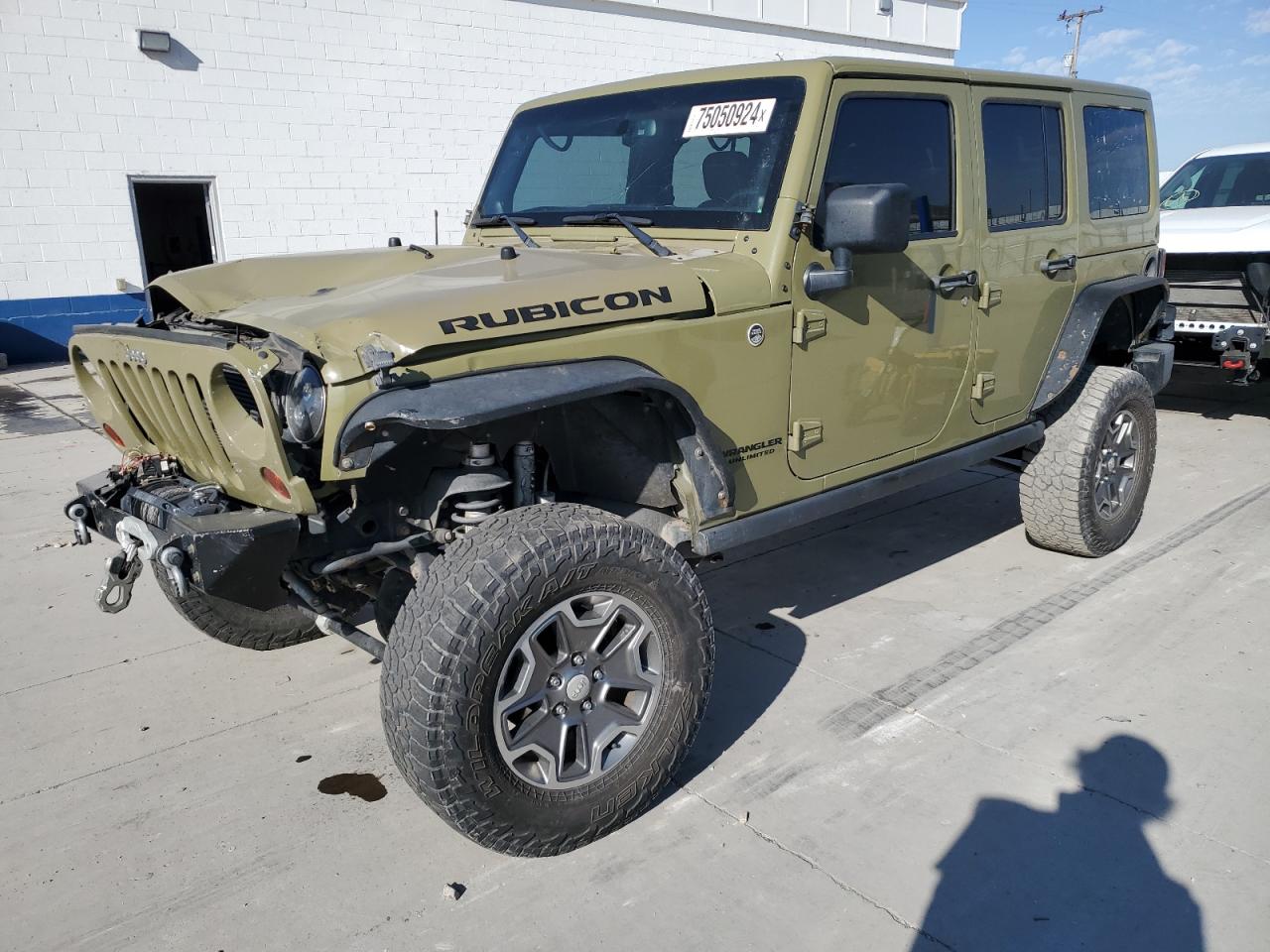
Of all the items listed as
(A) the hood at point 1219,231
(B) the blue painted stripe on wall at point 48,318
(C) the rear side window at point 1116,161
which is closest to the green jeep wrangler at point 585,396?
(C) the rear side window at point 1116,161

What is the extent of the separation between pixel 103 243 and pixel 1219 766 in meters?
12.6

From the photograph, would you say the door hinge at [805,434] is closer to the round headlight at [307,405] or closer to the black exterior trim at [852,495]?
the black exterior trim at [852,495]

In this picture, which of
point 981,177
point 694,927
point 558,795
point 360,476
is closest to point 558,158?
point 981,177

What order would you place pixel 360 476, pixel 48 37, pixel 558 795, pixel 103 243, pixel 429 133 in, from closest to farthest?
1. pixel 360 476
2. pixel 558 795
3. pixel 48 37
4. pixel 103 243
5. pixel 429 133

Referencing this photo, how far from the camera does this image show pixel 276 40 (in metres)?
12.2

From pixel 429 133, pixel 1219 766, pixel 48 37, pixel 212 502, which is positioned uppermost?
pixel 48 37

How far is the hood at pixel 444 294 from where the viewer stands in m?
2.54

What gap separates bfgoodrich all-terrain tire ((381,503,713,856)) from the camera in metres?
2.48

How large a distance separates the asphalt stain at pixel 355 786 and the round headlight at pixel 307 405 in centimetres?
124

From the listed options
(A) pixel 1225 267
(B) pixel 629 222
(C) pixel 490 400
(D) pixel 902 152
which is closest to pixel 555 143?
(B) pixel 629 222

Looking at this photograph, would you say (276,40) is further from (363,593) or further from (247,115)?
(363,593)

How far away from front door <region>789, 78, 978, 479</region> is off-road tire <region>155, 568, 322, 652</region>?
2.16 m

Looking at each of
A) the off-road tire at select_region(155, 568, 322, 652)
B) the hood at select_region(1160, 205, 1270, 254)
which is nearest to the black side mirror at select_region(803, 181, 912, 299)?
the off-road tire at select_region(155, 568, 322, 652)

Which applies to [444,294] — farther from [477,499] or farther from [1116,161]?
[1116,161]
